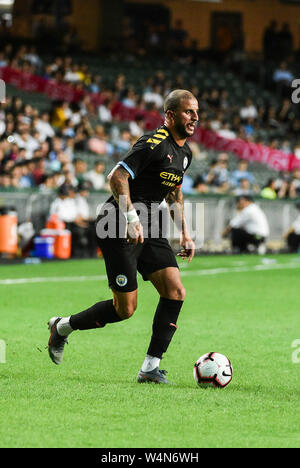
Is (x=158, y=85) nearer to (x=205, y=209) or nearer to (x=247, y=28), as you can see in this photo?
(x=205, y=209)

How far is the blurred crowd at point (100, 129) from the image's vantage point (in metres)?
19.8

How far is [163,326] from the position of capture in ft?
23.3

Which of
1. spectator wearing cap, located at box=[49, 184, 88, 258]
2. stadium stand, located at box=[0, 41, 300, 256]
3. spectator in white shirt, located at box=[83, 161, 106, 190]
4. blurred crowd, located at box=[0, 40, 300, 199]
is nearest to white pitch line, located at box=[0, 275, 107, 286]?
spectator wearing cap, located at box=[49, 184, 88, 258]

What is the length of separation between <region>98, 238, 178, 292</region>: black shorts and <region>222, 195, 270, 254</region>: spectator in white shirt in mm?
15069

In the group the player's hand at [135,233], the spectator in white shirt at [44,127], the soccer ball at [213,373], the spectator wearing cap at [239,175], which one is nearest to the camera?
the player's hand at [135,233]

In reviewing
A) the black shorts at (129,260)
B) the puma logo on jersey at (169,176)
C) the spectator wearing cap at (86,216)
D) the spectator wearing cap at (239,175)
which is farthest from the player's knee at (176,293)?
the spectator wearing cap at (239,175)

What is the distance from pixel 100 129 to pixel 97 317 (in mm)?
17463

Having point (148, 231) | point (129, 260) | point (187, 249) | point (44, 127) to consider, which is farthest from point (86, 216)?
point (129, 260)

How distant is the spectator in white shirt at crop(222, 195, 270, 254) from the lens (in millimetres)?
22047

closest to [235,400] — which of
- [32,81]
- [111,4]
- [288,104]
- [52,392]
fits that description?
[52,392]

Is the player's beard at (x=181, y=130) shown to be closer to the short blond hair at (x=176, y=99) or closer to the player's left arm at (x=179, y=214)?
the short blond hair at (x=176, y=99)

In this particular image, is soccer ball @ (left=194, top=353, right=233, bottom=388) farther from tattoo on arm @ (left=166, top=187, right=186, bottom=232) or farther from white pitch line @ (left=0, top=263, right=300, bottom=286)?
white pitch line @ (left=0, top=263, right=300, bottom=286)

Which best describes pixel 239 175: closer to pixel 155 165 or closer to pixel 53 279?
pixel 53 279

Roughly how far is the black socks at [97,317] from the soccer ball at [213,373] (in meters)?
0.75
